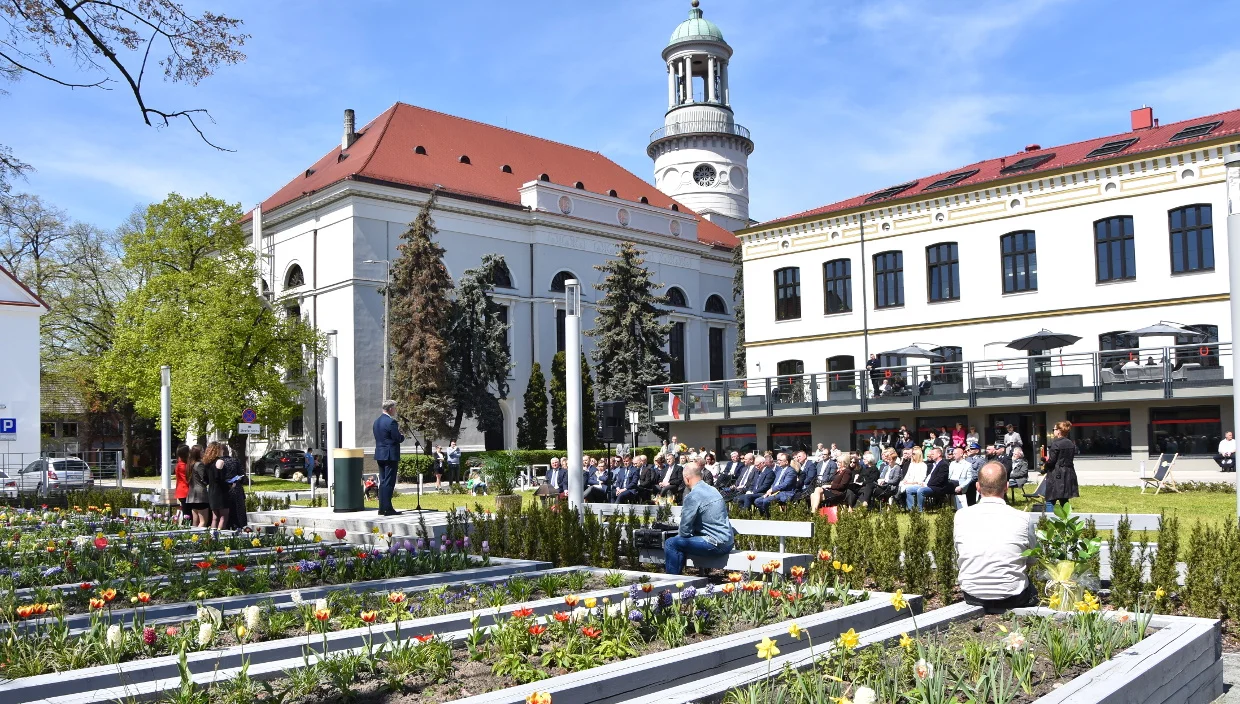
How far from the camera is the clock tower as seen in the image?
213 feet

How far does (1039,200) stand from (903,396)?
30.5ft

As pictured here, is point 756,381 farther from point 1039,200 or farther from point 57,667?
point 57,667

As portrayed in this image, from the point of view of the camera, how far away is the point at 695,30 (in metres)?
65.3

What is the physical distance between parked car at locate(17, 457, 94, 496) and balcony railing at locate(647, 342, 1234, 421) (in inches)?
711

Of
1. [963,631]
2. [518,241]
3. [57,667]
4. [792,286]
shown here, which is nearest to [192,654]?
[57,667]

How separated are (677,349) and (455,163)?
16.3m

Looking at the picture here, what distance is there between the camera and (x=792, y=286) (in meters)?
41.5

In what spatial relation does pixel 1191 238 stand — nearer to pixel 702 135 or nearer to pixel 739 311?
pixel 739 311

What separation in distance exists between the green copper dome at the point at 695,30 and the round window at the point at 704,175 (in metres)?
7.97

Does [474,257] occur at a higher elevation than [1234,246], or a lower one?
higher

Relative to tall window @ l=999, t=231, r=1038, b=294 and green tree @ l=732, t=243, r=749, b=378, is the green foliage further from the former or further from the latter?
green tree @ l=732, t=243, r=749, b=378

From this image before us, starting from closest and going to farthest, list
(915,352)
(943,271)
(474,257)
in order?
(915,352)
(943,271)
(474,257)

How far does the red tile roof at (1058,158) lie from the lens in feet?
108

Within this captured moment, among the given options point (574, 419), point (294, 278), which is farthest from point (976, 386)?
point (294, 278)
